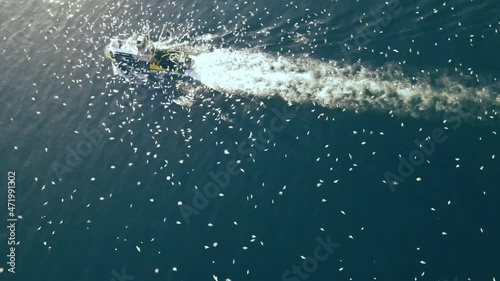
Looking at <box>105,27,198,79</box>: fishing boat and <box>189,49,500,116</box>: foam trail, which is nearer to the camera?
<box>189,49,500,116</box>: foam trail

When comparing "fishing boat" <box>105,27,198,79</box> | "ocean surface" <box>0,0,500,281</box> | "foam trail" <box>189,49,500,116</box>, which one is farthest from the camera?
"fishing boat" <box>105,27,198,79</box>

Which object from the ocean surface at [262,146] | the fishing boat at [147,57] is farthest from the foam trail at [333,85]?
the fishing boat at [147,57]

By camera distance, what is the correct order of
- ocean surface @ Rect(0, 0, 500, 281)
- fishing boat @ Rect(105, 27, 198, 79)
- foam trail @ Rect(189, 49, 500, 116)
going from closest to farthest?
ocean surface @ Rect(0, 0, 500, 281), foam trail @ Rect(189, 49, 500, 116), fishing boat @ Rect(105, 27, 198, 79)

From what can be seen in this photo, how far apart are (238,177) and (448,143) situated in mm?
18672

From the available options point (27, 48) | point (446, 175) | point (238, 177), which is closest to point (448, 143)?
point (446, 175)

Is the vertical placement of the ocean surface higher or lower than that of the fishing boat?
lower

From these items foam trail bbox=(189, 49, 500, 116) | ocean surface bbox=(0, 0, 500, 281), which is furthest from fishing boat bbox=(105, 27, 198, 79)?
foam trail bbox=(189, 49, 500, 116)

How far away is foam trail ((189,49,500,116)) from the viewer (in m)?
51.8

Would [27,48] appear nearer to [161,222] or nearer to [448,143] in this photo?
[161,222]

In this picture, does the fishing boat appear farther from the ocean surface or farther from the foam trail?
the foam trail

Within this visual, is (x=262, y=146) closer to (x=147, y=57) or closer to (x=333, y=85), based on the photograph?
(x=333, y=85)

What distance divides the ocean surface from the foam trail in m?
0.16

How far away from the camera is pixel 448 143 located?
49469 mm

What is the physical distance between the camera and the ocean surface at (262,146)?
4556 cm
